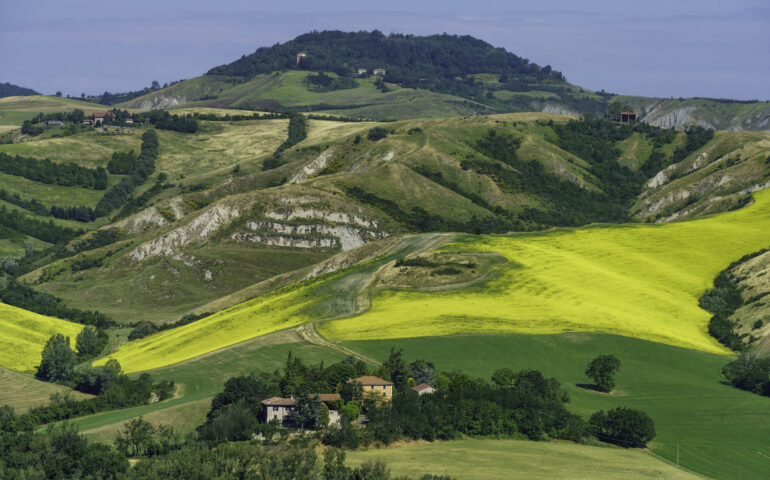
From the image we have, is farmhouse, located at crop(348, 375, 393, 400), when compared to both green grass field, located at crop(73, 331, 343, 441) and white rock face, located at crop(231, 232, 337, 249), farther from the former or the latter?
white rock face, located at crop(231, 232, 337, 249)

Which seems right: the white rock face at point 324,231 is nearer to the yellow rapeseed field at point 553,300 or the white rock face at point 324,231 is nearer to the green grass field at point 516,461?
the yellow rapeseed field at point 553,300

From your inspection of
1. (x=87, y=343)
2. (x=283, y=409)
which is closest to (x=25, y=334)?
(x=87, y=343)

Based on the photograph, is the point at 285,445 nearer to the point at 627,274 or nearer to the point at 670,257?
the point at 627,274

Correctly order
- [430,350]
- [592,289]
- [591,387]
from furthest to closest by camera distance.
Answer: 1. [592,289]
2. [430,350]
3. [591,387]

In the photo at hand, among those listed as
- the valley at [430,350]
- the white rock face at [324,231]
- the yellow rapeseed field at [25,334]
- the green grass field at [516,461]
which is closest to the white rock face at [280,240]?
the white rock face at [324,231]

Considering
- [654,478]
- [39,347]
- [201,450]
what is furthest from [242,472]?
[39,347]

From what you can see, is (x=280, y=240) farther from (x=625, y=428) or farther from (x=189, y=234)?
(x=625, y=428)

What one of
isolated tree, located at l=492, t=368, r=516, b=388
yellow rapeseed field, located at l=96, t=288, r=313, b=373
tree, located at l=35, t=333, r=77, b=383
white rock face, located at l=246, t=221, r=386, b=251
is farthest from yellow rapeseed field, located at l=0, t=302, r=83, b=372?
isolated tree, located at l=492, t=368, r=516, b=388
